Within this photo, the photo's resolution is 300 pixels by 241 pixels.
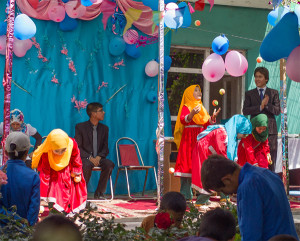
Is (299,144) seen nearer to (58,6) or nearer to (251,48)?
(251,48)

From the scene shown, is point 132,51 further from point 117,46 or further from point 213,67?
point 213,67

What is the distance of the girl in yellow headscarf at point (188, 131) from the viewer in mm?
8523

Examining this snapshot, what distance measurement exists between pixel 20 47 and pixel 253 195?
646 cm

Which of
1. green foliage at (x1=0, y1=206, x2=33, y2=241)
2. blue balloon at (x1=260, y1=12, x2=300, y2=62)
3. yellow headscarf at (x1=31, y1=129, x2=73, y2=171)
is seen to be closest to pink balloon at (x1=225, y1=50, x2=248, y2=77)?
yellow headscarf at (x1=31, y1=129, x2=73, y2=171)

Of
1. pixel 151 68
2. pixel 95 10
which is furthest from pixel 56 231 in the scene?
pixel 151 68

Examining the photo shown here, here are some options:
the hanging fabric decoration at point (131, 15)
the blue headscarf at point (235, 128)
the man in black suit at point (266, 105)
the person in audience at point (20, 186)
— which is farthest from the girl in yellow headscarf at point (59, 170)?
the man in black suit at point (266, 105)

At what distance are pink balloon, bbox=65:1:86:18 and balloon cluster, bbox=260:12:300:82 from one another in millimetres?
5276

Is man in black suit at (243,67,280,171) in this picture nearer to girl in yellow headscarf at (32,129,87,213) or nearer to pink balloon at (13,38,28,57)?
girl in yellow headscarf at (32,129,87,213)

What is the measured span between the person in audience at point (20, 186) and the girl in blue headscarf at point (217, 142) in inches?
152

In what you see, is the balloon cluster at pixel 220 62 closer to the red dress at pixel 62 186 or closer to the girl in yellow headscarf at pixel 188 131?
the girl in yellow headscarf at pixel 188 131

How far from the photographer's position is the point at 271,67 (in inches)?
431

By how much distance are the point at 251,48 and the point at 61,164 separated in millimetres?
5084

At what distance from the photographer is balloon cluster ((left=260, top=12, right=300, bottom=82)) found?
429 centimetres

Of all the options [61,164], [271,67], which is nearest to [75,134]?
[61,164]
